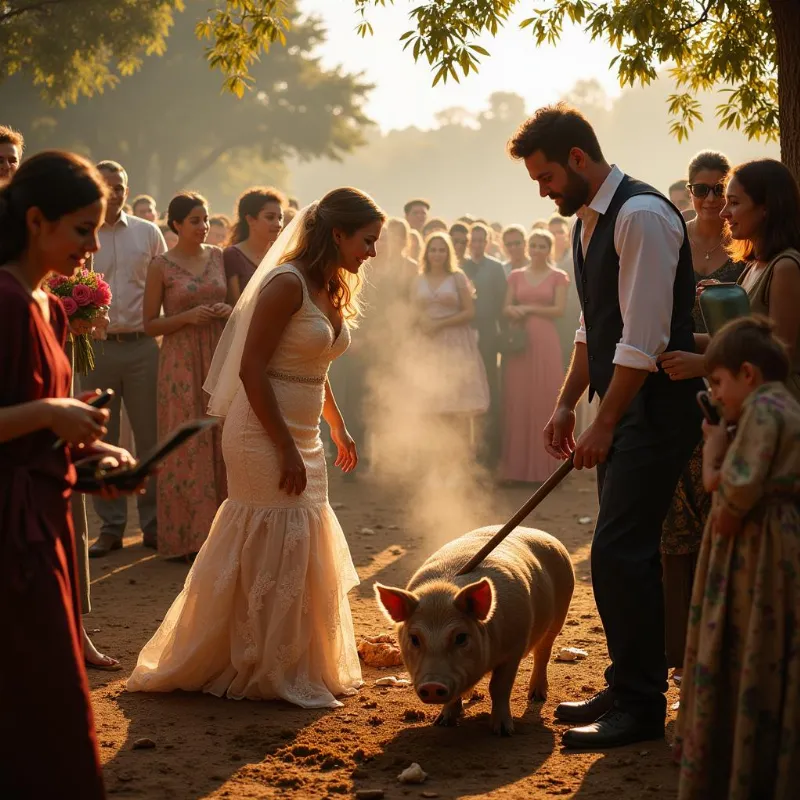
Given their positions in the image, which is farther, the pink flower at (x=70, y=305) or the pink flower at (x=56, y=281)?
the pink flower at (x=56, y=281)

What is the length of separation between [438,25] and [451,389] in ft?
18.0

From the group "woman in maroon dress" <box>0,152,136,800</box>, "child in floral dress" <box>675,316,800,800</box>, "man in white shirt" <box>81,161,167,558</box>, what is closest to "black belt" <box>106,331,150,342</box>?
"man in white shirt" <box>81,161,167,558</box>

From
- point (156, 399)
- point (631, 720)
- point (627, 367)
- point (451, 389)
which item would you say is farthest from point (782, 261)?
point (451, 389)

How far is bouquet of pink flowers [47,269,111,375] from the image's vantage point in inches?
258

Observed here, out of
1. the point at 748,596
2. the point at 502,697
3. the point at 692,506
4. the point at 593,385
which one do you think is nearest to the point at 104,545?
the point at 502,697

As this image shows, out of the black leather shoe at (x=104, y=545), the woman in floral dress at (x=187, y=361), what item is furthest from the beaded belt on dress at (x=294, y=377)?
the black leather shoe at (x=104, y=545)

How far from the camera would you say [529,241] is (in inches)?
532

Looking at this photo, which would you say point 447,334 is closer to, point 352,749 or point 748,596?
point 352,749

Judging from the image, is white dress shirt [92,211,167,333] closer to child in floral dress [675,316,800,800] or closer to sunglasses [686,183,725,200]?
sunglasses [686,183,725,200]

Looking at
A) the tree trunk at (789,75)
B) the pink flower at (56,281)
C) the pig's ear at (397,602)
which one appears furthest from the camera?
the tree trunk at (789,75)

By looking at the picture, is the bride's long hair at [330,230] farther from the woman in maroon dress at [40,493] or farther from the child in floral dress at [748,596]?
the child in floral dress at [748,596]

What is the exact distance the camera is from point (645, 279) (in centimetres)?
480

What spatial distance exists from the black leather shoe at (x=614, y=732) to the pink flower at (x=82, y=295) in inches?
137

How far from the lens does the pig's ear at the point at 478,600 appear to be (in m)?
5.10
